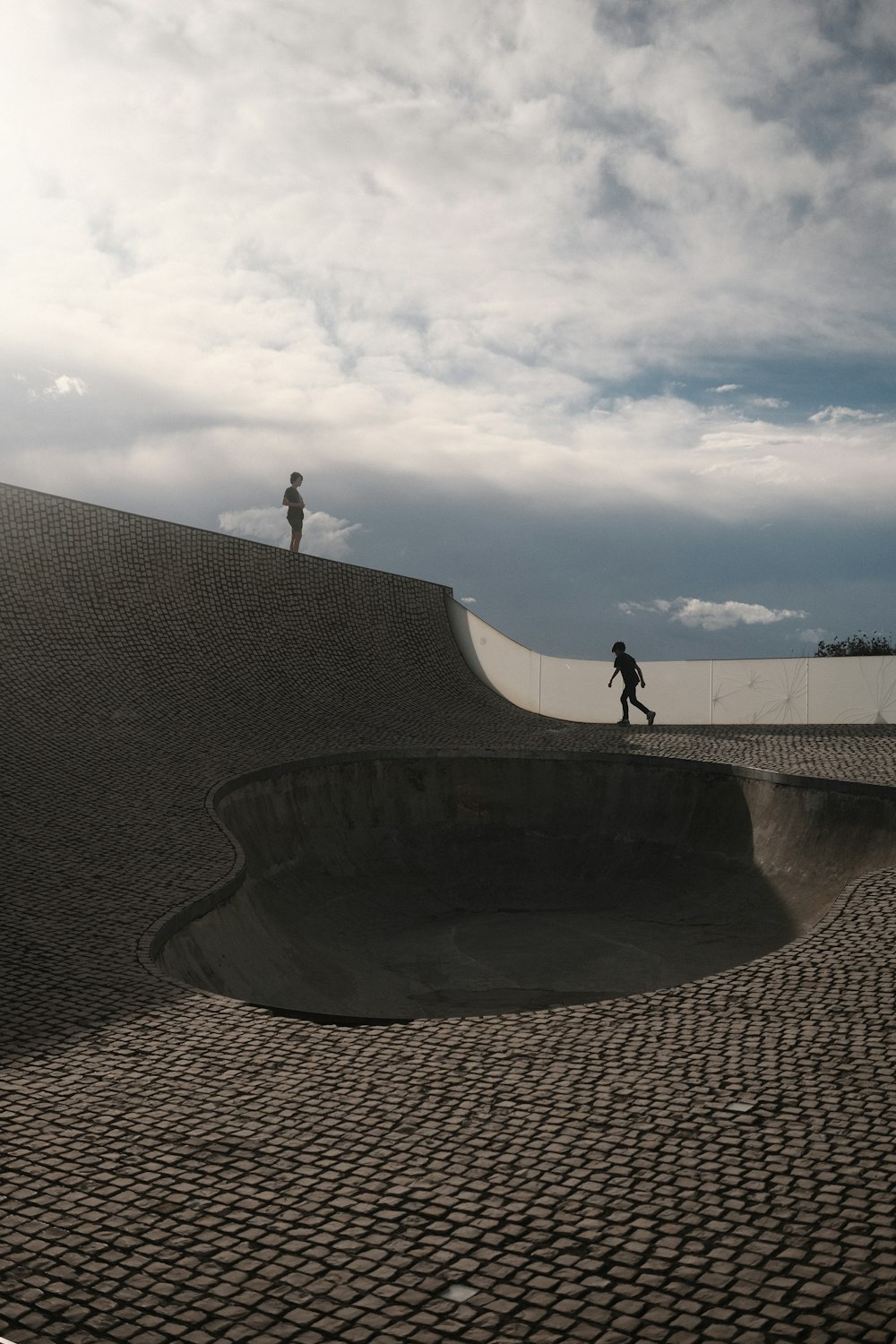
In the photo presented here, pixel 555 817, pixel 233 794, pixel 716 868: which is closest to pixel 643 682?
pixel 555 817

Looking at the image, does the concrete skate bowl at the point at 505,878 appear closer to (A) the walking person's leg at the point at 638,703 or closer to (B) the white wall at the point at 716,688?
(A) the walking person's leg at the point at 638,703

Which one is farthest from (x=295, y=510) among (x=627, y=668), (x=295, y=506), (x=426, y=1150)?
(x=426, y=1150)

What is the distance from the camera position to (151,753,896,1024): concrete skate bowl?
845cm

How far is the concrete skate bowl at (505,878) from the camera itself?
8445 millimetres

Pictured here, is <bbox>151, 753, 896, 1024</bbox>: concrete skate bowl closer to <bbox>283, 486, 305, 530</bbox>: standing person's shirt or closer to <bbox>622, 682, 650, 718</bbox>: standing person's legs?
<bbox>622, 682, 650, 718</bbox>: standing person's legs

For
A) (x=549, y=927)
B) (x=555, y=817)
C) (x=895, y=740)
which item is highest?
(x=895, y=740)

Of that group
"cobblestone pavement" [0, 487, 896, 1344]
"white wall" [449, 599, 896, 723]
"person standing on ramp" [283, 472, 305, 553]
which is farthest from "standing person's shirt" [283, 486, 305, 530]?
"cobblestone pavement" [0, 487, 896, 1344]

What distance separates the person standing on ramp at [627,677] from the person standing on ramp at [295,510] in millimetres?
5983

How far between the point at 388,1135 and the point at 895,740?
10370 mm

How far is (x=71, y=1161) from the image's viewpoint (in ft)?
12.8

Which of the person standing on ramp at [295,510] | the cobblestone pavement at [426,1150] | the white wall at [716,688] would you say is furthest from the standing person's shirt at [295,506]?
the cobblestone pavement at [426,1150]

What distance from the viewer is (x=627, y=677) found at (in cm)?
1487

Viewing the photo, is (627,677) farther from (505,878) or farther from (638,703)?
(505,878)

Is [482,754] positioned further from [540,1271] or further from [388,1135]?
[540,1271]
